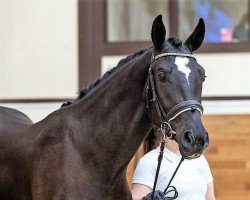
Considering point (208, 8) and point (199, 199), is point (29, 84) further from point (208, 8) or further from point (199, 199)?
point (199, 199)

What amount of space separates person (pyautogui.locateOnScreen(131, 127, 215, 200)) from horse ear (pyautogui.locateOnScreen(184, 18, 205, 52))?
0.59 metres

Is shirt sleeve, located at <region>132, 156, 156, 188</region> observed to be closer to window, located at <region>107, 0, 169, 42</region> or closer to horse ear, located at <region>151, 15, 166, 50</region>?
horse ear, located at <region>151, 15, 166, 50</region>

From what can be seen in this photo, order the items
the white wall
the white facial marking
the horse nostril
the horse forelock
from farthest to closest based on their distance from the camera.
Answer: the white wall, the horse forelock, the white facial marking, the horse nostril

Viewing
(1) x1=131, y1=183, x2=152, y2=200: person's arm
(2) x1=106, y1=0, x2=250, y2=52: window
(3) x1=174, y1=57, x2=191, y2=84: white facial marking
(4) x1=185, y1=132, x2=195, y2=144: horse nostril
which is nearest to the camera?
(4) x1=185, y1=132, x2=195, y2=144: horse nostril

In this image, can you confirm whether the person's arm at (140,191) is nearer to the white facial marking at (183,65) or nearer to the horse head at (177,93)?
the horse head at (177,93)

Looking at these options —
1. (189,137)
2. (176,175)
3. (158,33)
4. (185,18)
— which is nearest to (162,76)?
(158,33)

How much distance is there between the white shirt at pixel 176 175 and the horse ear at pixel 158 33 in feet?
2.37

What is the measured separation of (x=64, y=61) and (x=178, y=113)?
11.3 feet

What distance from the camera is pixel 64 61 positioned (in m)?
6.75

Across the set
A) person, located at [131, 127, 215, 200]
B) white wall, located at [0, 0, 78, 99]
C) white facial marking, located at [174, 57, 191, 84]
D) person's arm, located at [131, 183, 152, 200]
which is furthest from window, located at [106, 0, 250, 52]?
white facial marking, located at [174, 57, 191, 84]

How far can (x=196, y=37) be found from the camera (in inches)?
144

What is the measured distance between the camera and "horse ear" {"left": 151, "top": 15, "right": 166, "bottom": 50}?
3.55m

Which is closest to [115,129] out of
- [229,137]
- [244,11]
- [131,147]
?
[131,147]

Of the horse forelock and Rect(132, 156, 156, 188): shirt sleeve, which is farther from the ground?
the horse forelock
